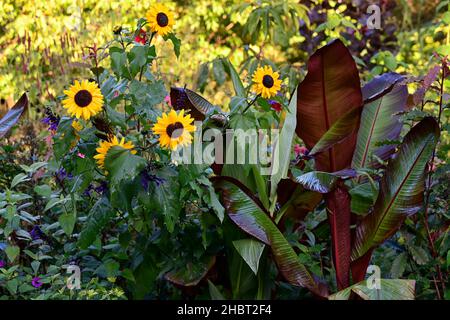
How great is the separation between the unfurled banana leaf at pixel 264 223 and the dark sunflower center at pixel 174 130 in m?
0.40

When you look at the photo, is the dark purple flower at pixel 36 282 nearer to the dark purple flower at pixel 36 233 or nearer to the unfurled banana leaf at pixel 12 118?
A: the dark purple flower at pixel 36 233

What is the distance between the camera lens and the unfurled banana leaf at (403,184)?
8.27 feet

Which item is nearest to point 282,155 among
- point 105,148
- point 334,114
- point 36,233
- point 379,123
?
point 334,114

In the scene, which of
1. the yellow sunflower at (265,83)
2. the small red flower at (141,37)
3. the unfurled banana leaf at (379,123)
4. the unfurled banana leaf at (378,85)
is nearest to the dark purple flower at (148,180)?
the yellow sunflower at (265,83)

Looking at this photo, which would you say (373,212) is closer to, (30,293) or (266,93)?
(266,93)

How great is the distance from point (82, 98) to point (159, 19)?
442 mm

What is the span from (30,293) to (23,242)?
0.92ft

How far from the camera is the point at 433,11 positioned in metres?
8.07

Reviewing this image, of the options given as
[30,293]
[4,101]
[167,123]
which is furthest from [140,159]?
[4,101]

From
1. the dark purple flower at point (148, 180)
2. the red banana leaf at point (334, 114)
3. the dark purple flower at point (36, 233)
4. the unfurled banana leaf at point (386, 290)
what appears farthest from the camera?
the dark purple flower at point (36, 233)

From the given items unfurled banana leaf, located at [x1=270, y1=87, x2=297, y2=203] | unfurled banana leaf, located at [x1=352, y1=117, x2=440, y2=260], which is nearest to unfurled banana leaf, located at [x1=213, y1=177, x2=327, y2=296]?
unfurled banana leaf, located at [x1=270, y1=87, x2=297, y2=203]

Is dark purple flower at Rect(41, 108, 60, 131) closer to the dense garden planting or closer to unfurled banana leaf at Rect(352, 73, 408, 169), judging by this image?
the dense garden planting

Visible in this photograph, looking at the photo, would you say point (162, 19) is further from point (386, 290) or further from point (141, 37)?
point (386, 290)
